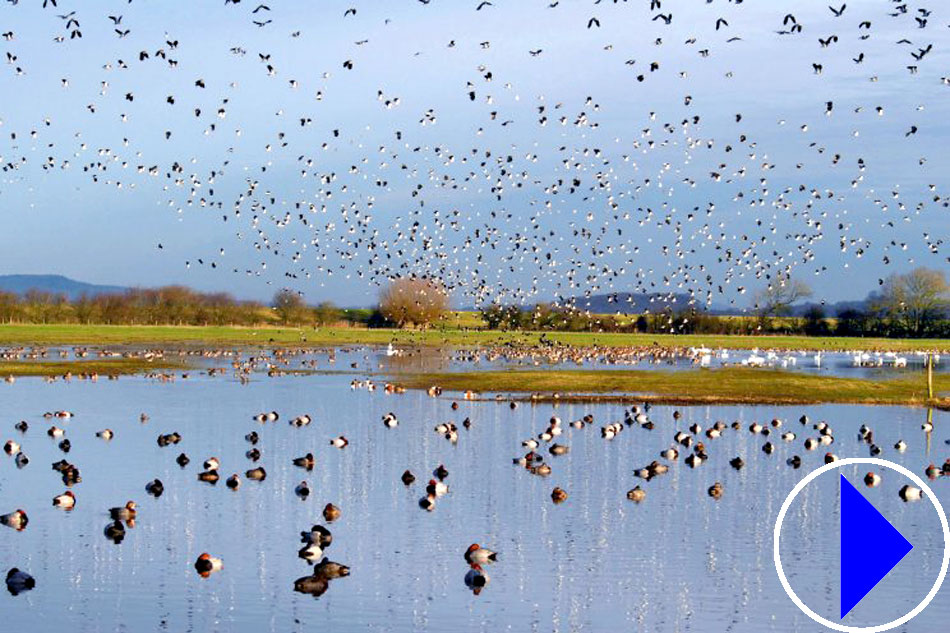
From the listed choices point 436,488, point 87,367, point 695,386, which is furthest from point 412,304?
point 436,488

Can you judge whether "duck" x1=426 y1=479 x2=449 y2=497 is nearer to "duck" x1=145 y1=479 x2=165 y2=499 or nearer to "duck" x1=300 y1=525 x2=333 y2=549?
"duck" x1=300 y1=525 x2=333 y2=549

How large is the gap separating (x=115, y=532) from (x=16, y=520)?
235 cm

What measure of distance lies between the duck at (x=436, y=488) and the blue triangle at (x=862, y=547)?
978 centimetres

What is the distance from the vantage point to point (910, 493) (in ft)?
112

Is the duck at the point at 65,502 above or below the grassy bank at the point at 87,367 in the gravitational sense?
below

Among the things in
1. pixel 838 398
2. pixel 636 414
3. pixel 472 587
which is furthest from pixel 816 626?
pixel 838 398

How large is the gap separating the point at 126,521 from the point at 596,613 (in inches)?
476

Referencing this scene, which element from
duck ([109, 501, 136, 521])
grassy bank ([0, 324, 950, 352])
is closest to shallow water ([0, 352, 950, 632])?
duck ([109, 501, 136, 521])

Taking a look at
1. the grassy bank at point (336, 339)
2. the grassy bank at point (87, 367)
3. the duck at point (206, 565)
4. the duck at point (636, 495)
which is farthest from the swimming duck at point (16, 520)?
the grassy bank at point (336, 339)

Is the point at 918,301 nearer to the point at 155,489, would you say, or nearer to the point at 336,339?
the point at 336,339

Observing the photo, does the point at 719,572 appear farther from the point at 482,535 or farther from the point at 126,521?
the point at 126,521

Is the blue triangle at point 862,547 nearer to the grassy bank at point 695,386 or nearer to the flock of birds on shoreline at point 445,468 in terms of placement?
the flock of birds on shoreline at point 445,468

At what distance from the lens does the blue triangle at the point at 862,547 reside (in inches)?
920

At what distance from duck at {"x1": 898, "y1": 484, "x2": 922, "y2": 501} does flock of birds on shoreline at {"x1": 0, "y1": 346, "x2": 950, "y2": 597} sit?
26 millimetres
